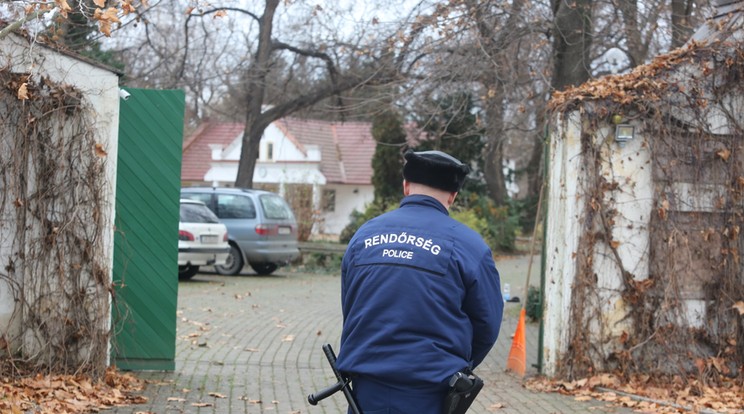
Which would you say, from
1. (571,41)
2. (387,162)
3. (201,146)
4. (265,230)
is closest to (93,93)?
(571,41)

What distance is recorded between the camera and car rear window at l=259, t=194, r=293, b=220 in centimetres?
2175

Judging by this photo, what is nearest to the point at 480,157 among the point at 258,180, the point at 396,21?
the point at 396,21

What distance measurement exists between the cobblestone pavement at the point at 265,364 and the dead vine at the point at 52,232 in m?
0.84

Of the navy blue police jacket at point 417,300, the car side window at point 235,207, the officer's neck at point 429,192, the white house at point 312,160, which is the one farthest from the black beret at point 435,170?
the white house at point 312,160

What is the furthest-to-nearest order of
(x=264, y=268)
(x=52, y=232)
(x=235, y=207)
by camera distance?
1. (x=264, y=268)
2. (x=235, y=207)
3. (x=52, y=232)

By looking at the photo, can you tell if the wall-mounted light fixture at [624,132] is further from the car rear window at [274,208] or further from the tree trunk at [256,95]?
the tree trunk at [256,95]

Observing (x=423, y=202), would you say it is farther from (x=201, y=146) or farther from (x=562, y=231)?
(x=201, y=146)

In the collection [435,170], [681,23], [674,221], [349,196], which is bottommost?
[674,221]

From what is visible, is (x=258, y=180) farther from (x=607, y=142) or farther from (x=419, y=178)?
(x=419, y=178)

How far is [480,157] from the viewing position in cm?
3441

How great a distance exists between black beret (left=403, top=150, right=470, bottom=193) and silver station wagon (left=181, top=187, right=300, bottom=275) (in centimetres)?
1726

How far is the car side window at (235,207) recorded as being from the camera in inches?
853

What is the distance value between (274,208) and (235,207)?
85cm

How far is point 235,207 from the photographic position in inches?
859
